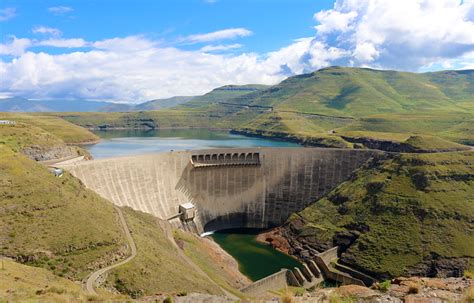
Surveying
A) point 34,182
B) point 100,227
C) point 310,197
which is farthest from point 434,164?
point 34,182

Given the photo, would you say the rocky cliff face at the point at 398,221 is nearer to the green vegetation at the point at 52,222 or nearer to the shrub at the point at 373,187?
the shrub at the point at 373,187

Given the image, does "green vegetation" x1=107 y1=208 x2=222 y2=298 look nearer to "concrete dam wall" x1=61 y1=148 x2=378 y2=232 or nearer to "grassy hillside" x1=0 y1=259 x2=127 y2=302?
"grassy hillside" x1=0 y1=259 x2=127 y2=302

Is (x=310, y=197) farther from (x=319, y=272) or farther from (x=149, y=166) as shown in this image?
(x=149, y=166)

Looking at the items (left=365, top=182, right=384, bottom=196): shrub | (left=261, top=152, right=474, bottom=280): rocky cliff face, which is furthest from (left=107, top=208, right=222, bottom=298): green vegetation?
(left=365, top=182, right=384, bottom=196): shrub

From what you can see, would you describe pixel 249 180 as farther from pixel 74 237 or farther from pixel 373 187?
pixel 74 237

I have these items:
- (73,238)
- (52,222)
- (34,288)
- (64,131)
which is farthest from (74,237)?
(64,131)
